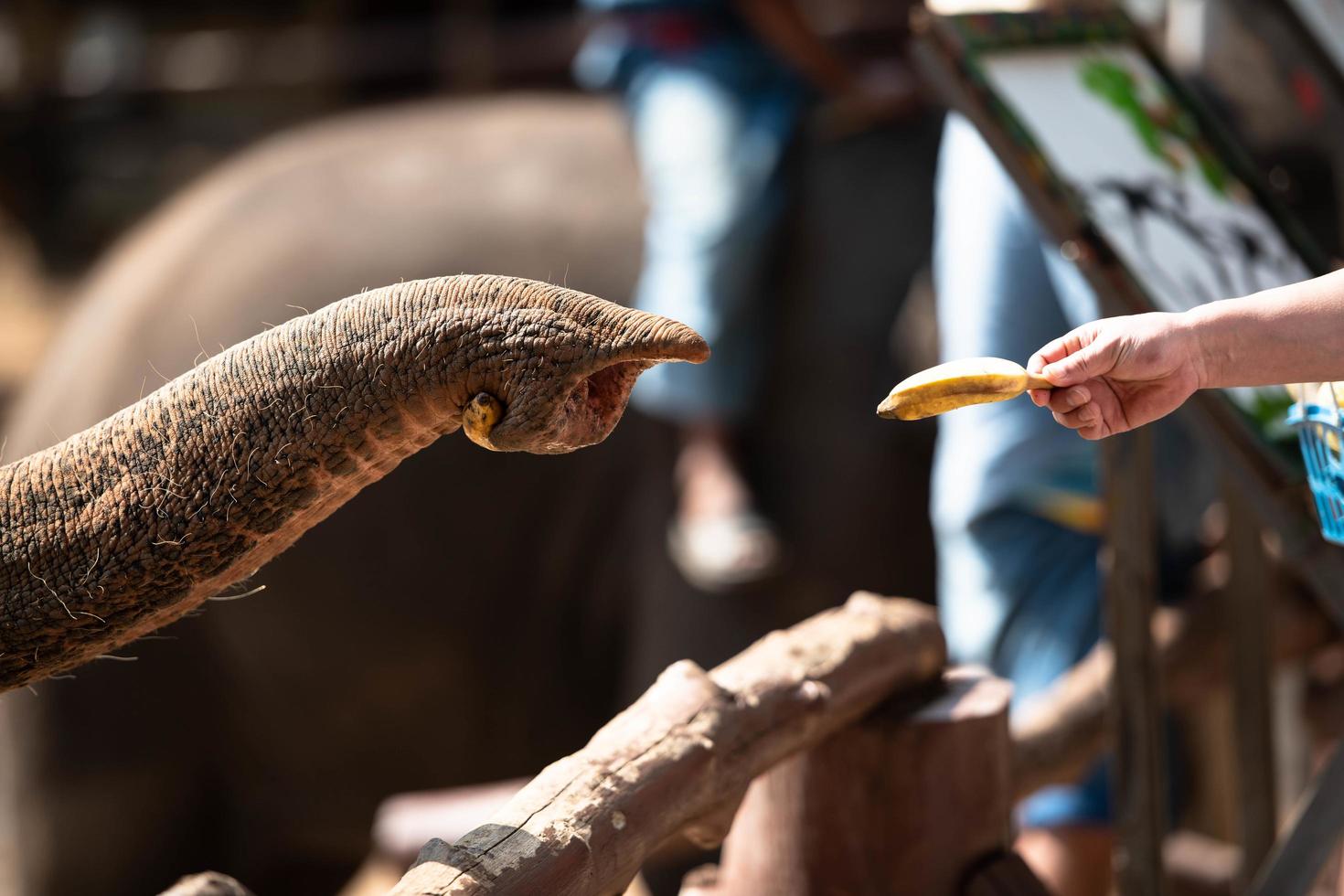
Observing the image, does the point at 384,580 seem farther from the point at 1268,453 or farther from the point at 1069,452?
the point at 1268,453

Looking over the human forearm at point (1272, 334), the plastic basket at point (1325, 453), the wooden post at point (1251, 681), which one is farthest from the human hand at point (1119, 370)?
the wooden post at point (1251, 681)

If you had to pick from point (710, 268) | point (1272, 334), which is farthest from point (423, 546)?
point (1272, 334)

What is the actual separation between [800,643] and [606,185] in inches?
63.6

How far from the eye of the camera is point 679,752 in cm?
122

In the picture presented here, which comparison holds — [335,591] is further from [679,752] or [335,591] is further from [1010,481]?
[679,752]

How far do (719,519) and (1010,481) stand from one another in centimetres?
82

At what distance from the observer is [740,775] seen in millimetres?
1278

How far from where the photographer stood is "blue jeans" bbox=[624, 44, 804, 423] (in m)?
2.55

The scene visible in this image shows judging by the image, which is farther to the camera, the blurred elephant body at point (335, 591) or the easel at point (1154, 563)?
the blurred elephant body at point (335, 591)

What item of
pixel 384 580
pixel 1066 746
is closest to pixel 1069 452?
pixel 1066 746

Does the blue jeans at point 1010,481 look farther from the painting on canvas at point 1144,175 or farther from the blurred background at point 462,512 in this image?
the blurred background at point 462,512

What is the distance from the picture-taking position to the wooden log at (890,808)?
1411 mm

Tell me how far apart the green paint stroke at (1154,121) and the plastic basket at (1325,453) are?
1.76ft

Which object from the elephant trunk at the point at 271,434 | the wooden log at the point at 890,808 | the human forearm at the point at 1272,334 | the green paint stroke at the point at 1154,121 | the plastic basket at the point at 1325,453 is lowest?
the wooden log at the point at 890,808
